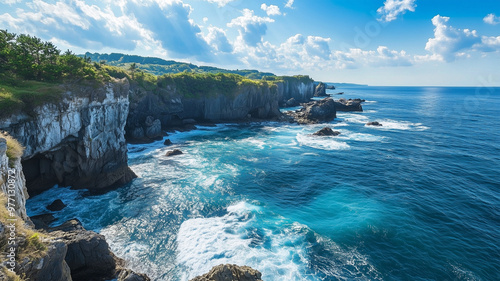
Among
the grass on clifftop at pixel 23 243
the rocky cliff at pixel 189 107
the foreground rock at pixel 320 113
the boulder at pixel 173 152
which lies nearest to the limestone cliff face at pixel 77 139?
the boulder at pixel 173 152

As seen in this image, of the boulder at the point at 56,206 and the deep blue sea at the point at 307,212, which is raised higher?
the boulder at the point at 56,206

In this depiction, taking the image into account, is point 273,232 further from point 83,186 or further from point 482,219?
point 83,186

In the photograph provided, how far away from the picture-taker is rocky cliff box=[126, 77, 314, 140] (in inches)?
2202

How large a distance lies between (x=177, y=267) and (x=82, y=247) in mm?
6880

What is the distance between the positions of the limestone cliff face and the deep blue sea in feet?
7.26

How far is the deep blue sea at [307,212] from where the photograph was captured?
19234 mm

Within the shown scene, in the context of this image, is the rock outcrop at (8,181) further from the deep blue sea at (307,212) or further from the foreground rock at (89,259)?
the deep blue sea at (307,212)

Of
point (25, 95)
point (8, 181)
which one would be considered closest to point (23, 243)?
point (8, 181)

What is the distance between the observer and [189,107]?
234ft

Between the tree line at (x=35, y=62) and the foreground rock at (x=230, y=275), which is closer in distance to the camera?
the foreground rock at (x=230, y=275)

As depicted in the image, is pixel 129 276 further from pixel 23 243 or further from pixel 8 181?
pixel 8 181

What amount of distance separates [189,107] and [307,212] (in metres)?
54.0

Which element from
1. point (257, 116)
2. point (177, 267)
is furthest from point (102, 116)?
point (257, 116)

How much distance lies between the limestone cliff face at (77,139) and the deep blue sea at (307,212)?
87.1 inches
